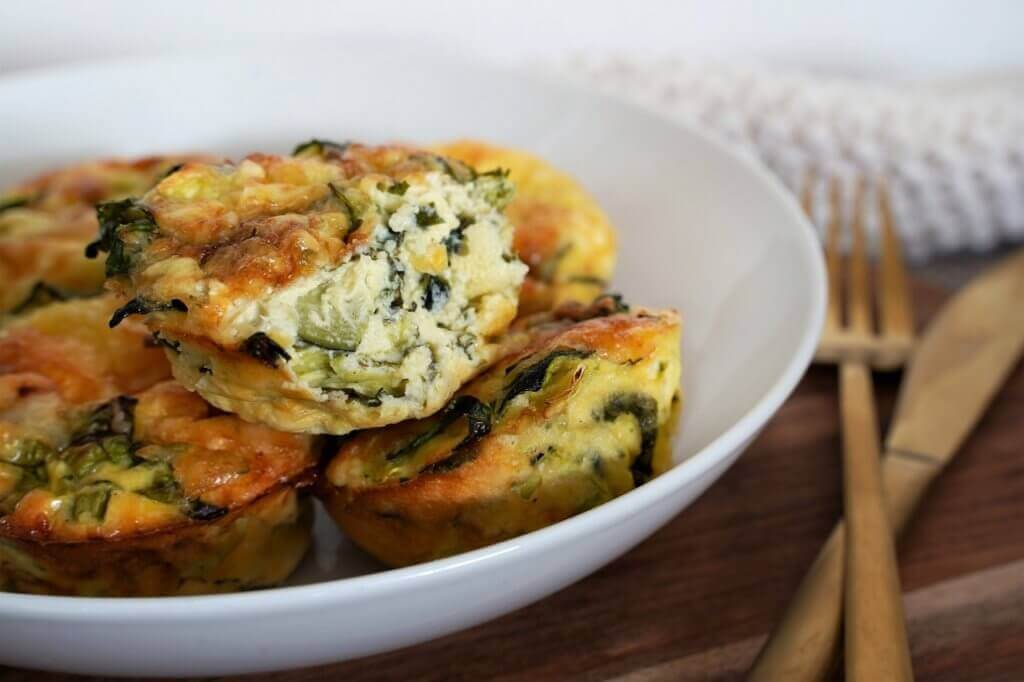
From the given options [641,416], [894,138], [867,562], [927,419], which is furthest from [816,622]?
[894,138]

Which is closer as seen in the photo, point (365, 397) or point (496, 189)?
point (365, 397)

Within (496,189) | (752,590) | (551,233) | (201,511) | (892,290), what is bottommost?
(752,590)

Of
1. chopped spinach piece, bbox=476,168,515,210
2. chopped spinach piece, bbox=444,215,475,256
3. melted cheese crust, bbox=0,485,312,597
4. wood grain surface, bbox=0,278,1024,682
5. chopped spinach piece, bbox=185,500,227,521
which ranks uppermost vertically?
chopped spinach piece, bbox=476,168,515,210

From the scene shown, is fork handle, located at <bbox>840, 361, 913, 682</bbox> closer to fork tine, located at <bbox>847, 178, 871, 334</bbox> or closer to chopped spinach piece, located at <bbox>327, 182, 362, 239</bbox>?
fork tine, located at <bbox>847, 178, 871, 334</bbox>

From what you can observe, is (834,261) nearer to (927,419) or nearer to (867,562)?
(927,419)

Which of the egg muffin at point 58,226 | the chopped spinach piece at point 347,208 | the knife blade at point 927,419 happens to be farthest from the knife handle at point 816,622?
the egg muffin at point 58,226

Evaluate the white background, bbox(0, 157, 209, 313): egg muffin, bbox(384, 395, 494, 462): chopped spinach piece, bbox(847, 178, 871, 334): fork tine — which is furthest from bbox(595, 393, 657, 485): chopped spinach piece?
the white background
